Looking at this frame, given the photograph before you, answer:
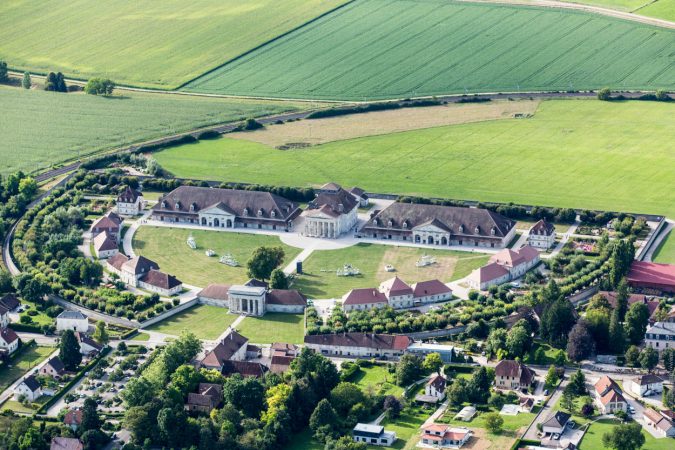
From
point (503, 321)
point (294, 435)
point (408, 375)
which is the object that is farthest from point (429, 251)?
point (294, 435)

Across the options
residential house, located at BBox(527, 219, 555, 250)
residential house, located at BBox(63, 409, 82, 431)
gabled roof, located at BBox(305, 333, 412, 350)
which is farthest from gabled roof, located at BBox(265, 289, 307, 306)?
residential house, located at BBox(63, 409, 82, 431)

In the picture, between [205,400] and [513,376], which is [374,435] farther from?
[513,376]

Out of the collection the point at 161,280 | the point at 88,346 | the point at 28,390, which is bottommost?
the point at 28,390

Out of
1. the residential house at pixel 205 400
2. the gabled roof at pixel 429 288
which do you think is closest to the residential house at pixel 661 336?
the gabled roof at pixel 429 288

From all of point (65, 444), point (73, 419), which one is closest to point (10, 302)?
point (73, 419)

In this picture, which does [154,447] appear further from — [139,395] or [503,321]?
[503,321]

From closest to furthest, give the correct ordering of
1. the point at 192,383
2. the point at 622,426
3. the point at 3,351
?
1. the point at 622,426
2. the point at 192,383
3. the point at 3,351
